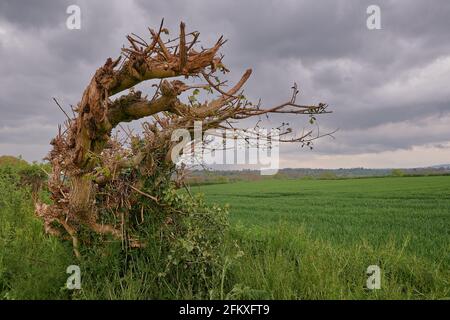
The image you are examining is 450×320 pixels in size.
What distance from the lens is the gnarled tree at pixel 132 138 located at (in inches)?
163

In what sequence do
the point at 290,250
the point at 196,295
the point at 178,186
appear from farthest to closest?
the point at 290,250 → the point at 178,186 → the point at 196,295

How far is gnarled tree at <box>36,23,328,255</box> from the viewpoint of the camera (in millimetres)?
4145

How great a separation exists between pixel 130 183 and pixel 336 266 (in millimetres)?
2998

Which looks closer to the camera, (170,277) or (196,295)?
(196,295)

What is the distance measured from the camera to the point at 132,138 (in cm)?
516

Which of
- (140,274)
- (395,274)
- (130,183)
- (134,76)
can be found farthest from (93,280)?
(395,274)

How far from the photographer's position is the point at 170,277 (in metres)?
4.70

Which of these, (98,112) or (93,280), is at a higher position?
(98,112)

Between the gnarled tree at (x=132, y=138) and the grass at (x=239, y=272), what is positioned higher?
the gnarled tree at (x=132, y=138)

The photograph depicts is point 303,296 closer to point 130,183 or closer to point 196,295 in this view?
point 196,295

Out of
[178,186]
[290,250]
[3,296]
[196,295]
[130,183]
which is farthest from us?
[290,250]

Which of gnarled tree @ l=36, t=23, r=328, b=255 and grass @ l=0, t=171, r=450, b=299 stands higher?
gnarled tree @ l=36, t=23, r=328, b=255

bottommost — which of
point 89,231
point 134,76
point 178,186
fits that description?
point 89,231

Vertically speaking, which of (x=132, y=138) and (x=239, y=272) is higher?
(x=132, y=138)
